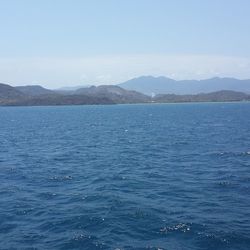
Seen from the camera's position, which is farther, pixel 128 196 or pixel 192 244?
pixel 128 196

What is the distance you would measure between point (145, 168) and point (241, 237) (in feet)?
77.3

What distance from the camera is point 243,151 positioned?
59.1 meters

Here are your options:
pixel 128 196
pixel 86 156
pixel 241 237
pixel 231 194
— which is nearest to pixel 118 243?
pixel 241 237

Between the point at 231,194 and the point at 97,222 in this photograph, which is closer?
the point at 97,222

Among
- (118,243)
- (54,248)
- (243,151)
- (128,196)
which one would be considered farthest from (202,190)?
(243,151)

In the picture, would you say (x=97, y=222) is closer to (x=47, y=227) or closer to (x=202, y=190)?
(x=47, y=227)

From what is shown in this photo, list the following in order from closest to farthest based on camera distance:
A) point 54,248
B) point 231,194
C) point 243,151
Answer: point 54,248 < point 231,194 < point 243,151

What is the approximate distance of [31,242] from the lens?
24.6 meters

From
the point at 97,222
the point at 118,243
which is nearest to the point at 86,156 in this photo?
the point at 97,222

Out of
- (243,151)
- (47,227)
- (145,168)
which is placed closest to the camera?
(47,227)

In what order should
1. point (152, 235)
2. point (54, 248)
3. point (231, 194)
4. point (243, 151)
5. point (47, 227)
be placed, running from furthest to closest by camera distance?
point (243, 151) → point (231, 194) → point (47, 227) → point (152, 235) → point (54, 248)

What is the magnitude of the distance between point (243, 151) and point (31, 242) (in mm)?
41014

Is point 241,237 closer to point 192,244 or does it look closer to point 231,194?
point 192,244

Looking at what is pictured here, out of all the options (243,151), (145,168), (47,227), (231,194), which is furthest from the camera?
(243,151)
